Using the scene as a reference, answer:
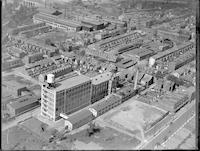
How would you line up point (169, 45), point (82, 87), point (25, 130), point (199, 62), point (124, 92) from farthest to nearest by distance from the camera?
point (169, 45) < point (199, 62) < point (124, 92) < point (82, 87) < point (25, 130)

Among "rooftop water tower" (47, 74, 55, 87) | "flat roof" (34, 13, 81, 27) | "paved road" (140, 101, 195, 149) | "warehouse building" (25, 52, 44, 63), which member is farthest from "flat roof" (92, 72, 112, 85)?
"flat roof" (34, 13, 81, 27)

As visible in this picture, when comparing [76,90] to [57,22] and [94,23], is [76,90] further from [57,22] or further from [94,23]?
[94,23]

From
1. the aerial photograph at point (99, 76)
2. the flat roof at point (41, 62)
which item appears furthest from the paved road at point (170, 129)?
the flat roof at point (41, 62)

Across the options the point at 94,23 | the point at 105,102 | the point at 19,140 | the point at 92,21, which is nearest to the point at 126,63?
the point at 105,102

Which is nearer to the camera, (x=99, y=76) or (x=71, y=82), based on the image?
(x=71, y=82)

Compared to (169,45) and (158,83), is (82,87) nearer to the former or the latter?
(158,83)

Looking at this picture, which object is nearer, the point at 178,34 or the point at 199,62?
the point at 199,62

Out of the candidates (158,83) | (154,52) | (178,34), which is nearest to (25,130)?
(158,83)
